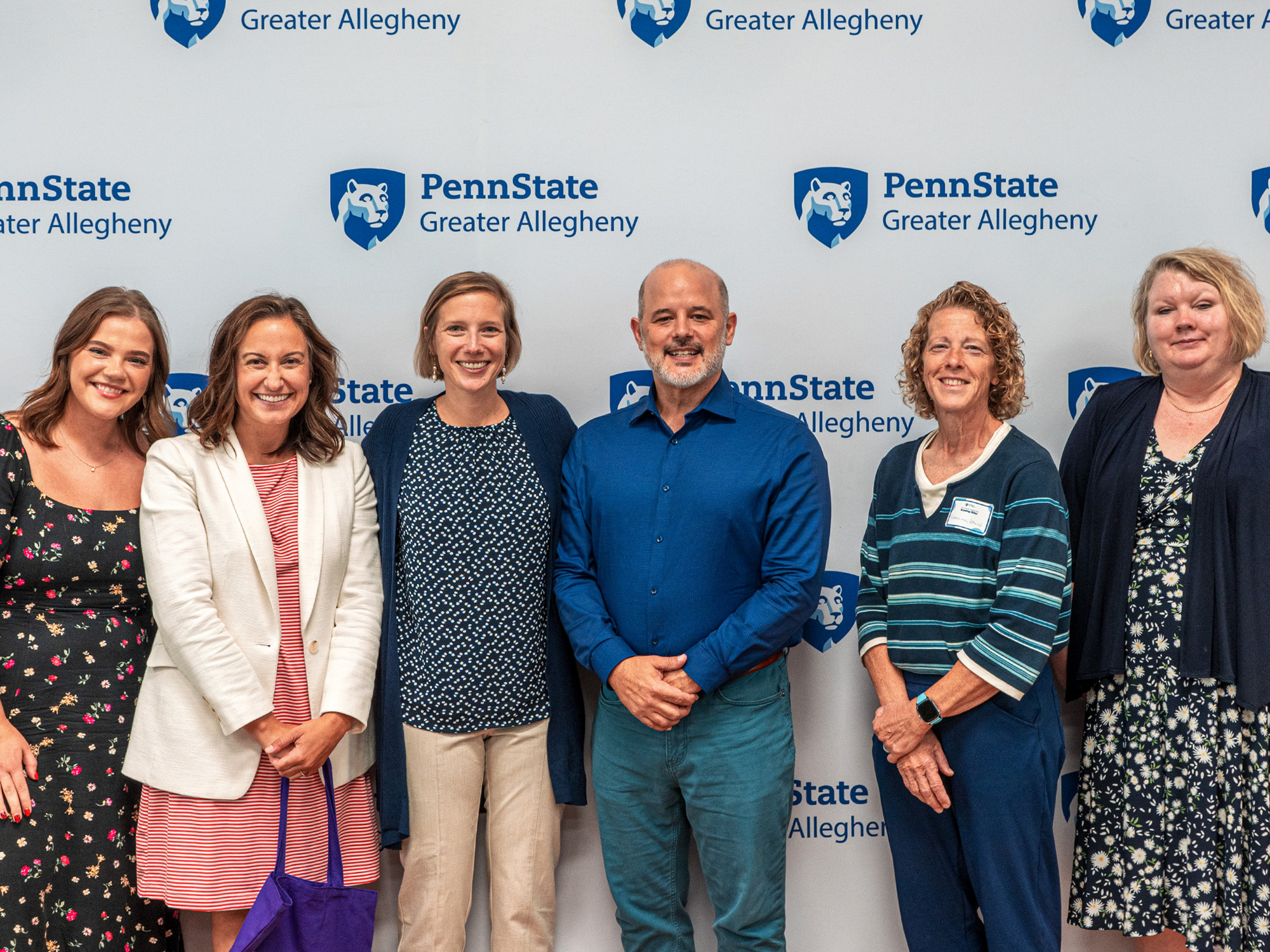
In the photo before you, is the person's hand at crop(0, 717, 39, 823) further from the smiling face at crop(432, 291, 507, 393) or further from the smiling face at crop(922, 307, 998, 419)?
the smiling face at crop(922, 307, 998, 419)

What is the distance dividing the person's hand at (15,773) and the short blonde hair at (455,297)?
119 cm

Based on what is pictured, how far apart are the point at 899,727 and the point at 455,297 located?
56.2 inches

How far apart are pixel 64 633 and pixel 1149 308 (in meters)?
2.63

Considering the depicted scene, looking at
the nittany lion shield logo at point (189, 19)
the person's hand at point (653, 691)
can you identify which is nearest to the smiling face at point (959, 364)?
the person's hand at point (653, 691)

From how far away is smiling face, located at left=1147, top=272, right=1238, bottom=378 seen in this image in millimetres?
2107

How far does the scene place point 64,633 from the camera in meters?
2.02

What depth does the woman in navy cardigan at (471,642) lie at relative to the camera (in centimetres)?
211

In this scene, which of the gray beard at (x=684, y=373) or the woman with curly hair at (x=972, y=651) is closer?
the woman with curly hair at (x=972, y=651)

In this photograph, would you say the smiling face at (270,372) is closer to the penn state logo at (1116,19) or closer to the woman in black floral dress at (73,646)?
the woman in black floral dress at (73,646)

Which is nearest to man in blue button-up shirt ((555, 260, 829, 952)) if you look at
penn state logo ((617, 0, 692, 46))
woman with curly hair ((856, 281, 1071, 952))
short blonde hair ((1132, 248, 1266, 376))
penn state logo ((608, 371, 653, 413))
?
woman with curly hair ((856, 281, 1071, 952))

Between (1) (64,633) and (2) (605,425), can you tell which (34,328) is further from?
(2) (605,425)

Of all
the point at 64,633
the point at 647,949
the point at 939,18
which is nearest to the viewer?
the point at 64,633

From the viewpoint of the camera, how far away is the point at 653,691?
6.45 ft

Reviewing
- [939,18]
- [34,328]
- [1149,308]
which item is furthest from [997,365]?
[34,328]
